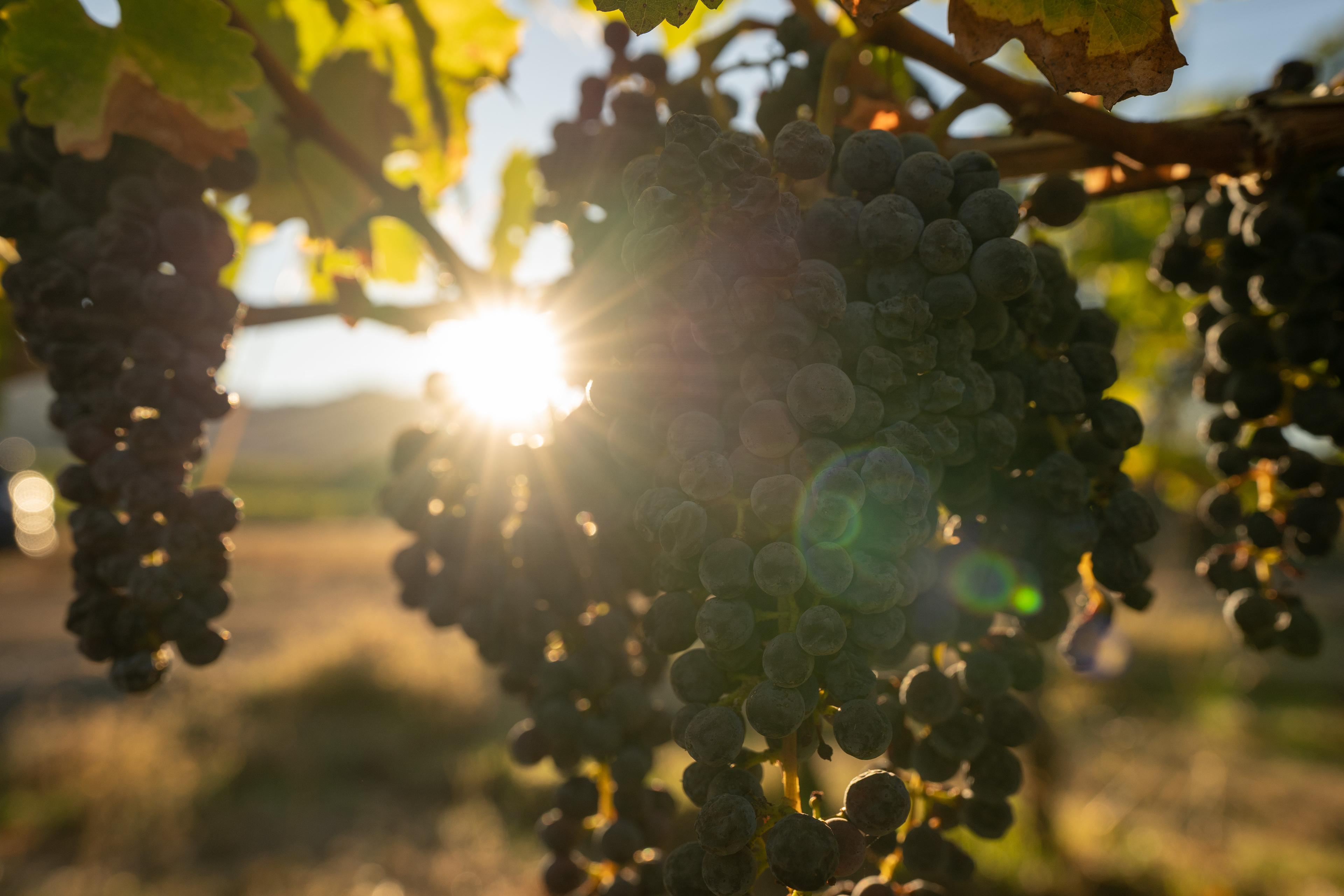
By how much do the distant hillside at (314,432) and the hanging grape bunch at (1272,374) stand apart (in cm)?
4003

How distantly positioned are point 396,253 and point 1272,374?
6.88 feet

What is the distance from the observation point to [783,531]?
749 mm

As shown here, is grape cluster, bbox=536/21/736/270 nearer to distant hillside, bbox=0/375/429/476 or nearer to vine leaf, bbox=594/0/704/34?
vine leaf, bbox=594/0/704/34

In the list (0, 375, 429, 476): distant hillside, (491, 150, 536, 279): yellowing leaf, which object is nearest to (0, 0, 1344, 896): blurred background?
(491, 150, 536, 279): yellowing leaf

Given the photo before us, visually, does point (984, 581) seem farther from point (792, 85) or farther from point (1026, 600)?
point (792, 85)

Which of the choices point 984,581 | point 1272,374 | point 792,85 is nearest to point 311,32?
point 792,85

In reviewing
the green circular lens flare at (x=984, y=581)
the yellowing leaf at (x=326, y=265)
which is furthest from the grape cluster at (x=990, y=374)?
the yellowing leaf at (x=326, y=265)

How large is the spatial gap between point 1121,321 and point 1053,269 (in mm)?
3582

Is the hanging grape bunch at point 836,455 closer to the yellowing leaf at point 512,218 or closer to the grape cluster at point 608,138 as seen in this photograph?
the grape cluster at point 608,138

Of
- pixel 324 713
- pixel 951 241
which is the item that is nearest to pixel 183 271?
pixel 951 241

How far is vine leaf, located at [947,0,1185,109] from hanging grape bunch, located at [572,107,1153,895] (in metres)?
0.14

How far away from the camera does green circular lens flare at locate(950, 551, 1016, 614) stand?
0.90 m

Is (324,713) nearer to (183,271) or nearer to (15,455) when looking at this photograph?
(183,271)

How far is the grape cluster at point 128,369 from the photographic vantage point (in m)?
1.11
